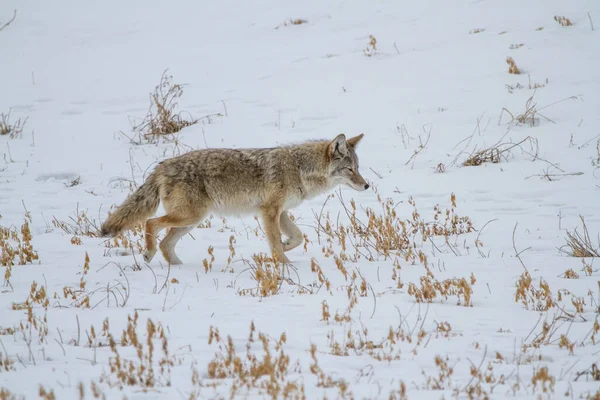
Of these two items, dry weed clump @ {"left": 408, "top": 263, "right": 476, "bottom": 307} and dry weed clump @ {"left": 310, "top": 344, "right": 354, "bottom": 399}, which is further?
dry weed clump @ {"left": 408, "top": 263, "right": 476, "bottom": 307}

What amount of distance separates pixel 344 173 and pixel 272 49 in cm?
1016

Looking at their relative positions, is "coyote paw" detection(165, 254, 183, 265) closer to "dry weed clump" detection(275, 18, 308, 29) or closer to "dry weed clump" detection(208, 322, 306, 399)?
"dry weed clump" detection(208, 322, 306, 399)

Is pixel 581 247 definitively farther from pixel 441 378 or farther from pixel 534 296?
pixel 441 378

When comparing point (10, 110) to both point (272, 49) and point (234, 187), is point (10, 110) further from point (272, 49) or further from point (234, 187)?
point (234, 187)

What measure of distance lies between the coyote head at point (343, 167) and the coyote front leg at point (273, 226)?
93cm

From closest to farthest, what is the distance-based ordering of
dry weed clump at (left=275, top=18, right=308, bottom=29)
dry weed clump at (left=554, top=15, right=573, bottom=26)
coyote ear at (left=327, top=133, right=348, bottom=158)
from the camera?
coyote ear at (left=327, top=133, right=348, bottom=158)
dry weed clump at (left=554, top=15, right=573, bottom=26)
dry weed clump at (left=275, top=18, right=308, bottom=29)

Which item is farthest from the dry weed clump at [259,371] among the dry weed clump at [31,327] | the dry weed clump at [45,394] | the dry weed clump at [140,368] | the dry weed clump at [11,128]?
the dry weed clump at [11,128]

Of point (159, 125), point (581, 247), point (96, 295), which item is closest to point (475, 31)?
point (159, 125)

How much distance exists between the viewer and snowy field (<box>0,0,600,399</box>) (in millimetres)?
3857

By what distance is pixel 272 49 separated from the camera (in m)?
17.0

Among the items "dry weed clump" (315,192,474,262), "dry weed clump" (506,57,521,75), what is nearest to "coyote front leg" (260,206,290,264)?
"dry weed clump" (315,192,474,262)

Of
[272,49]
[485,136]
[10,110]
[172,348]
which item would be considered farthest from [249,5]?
[172,348]

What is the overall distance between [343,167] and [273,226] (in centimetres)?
123

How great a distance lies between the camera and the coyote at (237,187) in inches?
264
